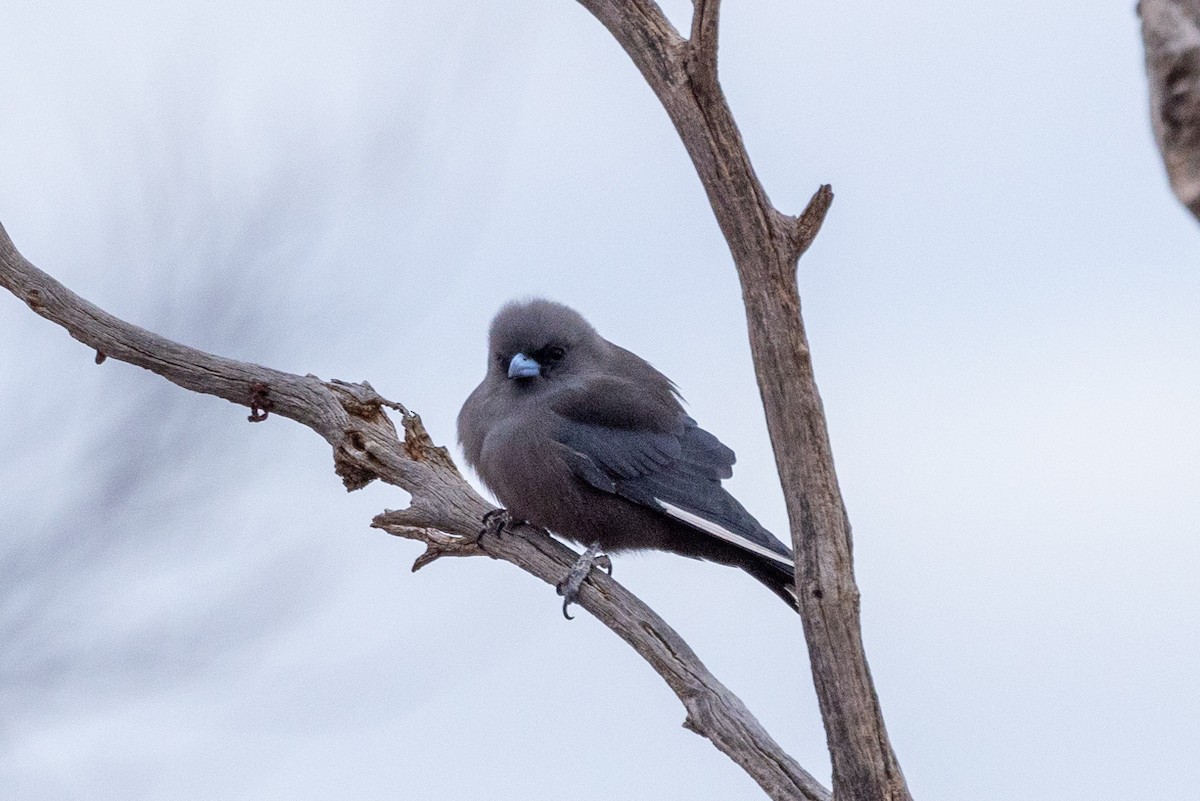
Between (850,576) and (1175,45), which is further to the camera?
(850,576)

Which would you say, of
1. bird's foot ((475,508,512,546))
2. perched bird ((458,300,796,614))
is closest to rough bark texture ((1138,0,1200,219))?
perched bird ((458,300,796,614))

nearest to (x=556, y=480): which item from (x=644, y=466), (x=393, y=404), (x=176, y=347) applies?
(x=644, y=466)

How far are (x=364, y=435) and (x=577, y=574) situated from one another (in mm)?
713

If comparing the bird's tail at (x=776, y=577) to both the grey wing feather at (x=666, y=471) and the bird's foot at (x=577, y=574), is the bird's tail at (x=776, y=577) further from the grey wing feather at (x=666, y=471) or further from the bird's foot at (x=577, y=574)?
the bird's foot at (x=577, y=574)

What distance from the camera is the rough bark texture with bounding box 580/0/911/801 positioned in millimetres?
2449

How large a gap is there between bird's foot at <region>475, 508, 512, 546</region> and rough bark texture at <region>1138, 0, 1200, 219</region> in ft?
7.71

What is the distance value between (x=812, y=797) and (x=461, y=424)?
1751mm

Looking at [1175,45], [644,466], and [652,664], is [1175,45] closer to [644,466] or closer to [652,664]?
[652,664]

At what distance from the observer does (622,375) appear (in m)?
4.02

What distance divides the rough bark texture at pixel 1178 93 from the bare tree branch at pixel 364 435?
1.87 metres

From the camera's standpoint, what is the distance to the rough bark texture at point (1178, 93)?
146 centimetres

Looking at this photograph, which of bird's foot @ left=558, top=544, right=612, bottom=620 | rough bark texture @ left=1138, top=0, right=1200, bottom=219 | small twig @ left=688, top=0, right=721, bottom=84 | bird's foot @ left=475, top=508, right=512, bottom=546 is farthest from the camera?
bird's foot @ left=475, top=508, right=512, bottom=546

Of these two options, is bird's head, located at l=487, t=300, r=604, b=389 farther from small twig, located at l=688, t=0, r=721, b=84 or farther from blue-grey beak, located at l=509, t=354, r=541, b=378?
small twig, located at l=688, t=0, r=721, b=84

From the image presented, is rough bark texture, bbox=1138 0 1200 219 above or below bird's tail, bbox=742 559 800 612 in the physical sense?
below
